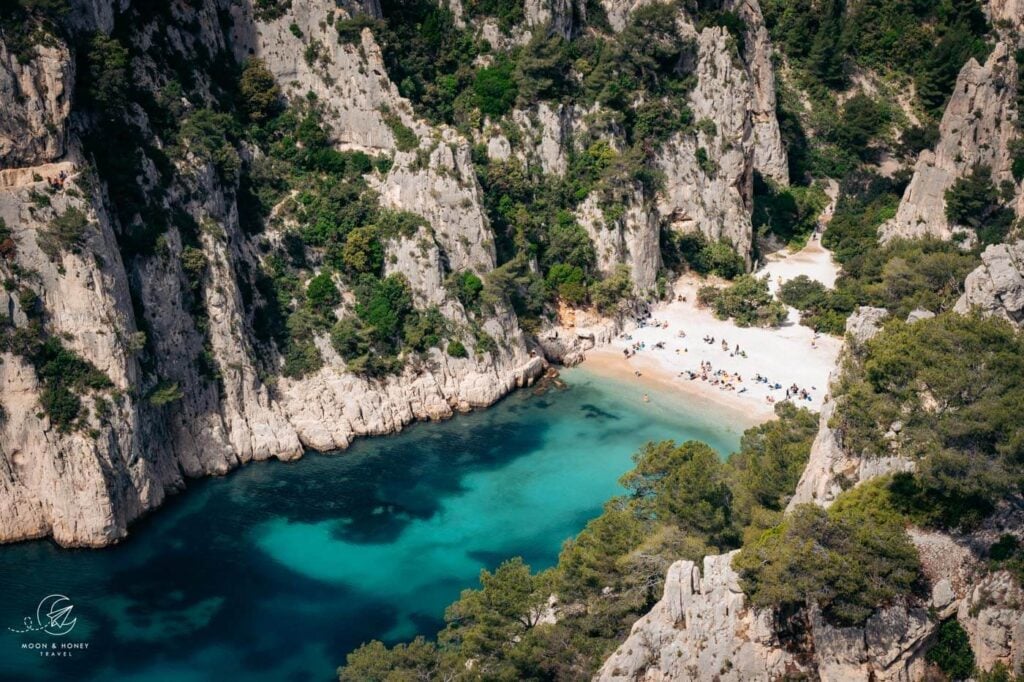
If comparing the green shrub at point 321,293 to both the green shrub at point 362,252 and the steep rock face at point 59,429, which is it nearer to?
the green shrub at point 362,252

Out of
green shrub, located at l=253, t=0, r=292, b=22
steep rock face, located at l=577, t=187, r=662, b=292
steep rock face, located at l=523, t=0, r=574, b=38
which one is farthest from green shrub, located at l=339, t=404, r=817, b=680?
steep rock face, located at l=523, t=0, r=574, b=38

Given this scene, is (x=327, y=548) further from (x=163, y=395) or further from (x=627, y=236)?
(x=627, y=236)

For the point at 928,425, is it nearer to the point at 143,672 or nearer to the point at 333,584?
the point at 333,584

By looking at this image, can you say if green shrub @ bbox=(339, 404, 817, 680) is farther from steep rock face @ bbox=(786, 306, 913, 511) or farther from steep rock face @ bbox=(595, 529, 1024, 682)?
steep rock face @ bbox=(595, 529, 1024, 682)

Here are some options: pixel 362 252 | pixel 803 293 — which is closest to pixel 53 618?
pixel 362 252

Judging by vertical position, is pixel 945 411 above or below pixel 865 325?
below

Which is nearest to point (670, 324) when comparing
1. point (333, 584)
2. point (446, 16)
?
point (446, 16)

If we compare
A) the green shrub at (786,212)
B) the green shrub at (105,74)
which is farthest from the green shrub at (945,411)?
the green shrub at (786,212)
